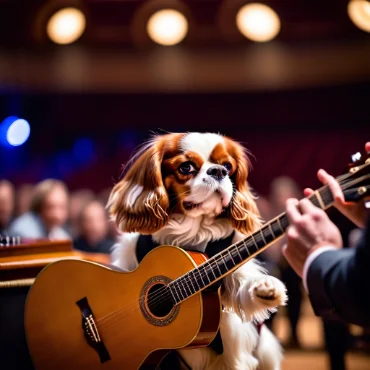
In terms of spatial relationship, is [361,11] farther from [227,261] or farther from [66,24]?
[227,261]

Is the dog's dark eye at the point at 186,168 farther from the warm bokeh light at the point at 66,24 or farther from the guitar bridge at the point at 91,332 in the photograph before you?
the warm bokeh light at the point at 66,24

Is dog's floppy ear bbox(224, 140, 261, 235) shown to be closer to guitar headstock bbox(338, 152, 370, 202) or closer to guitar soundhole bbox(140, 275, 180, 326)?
guitar soundhole bbox(140, 275, 180, 326)

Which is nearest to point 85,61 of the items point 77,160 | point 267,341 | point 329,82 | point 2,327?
point 77,160

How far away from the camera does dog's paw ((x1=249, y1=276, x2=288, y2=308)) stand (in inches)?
72.9

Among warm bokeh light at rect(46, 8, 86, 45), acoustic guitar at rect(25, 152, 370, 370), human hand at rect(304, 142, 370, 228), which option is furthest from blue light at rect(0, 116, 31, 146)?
human hand at rect(304, 142, 370, 228)

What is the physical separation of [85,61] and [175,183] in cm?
615

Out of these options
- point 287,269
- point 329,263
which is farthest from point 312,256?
point 287,269

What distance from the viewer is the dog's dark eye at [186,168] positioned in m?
2.12

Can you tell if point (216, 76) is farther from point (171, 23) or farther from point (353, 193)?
point (353, 193)

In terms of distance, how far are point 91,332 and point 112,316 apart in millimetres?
112

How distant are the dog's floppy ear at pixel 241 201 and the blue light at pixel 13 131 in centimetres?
551

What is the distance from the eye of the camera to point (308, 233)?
4.78 feet

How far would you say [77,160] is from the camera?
8.59 metres

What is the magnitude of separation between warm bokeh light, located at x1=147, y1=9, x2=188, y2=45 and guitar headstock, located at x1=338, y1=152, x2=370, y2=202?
5112 millimetres
